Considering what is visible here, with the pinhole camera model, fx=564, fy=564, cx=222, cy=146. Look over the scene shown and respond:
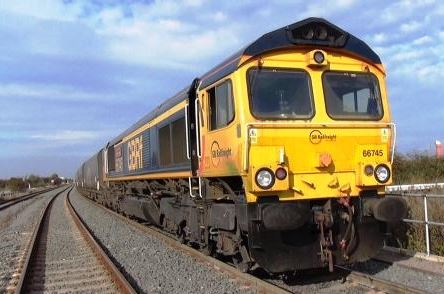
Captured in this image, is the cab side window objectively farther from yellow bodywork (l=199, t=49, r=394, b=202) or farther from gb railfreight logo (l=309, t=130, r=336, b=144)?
gb railfreight logo (l=309, t=130, r=336, b=144)

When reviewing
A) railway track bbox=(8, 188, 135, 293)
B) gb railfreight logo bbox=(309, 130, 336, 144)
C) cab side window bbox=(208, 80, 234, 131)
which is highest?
cab side window bbox=(208, 80, 234, 131)

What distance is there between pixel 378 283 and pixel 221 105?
10.8 feet

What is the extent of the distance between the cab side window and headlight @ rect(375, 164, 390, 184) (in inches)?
84.8

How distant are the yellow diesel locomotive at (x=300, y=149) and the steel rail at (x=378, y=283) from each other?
1.11 ft

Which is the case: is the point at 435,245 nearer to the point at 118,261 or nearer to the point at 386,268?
the point at 386,268

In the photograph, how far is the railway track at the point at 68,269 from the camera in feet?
28.3

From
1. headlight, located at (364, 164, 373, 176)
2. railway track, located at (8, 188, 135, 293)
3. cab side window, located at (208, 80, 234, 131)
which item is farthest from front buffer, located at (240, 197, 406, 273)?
railway track, located at (8, 188, 135, 293)

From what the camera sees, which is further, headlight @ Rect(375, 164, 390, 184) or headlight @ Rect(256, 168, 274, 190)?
headlight @ Rect(375, 164, 390, 184)

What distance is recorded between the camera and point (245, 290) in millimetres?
7625

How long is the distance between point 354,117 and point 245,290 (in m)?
2.89

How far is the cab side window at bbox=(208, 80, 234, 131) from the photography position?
314 inches

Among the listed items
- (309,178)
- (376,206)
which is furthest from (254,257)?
(376,206)

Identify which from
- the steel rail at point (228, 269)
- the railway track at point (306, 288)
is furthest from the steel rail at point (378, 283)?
the steel rail at point (228, 269)

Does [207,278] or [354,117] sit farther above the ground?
[354,117]
